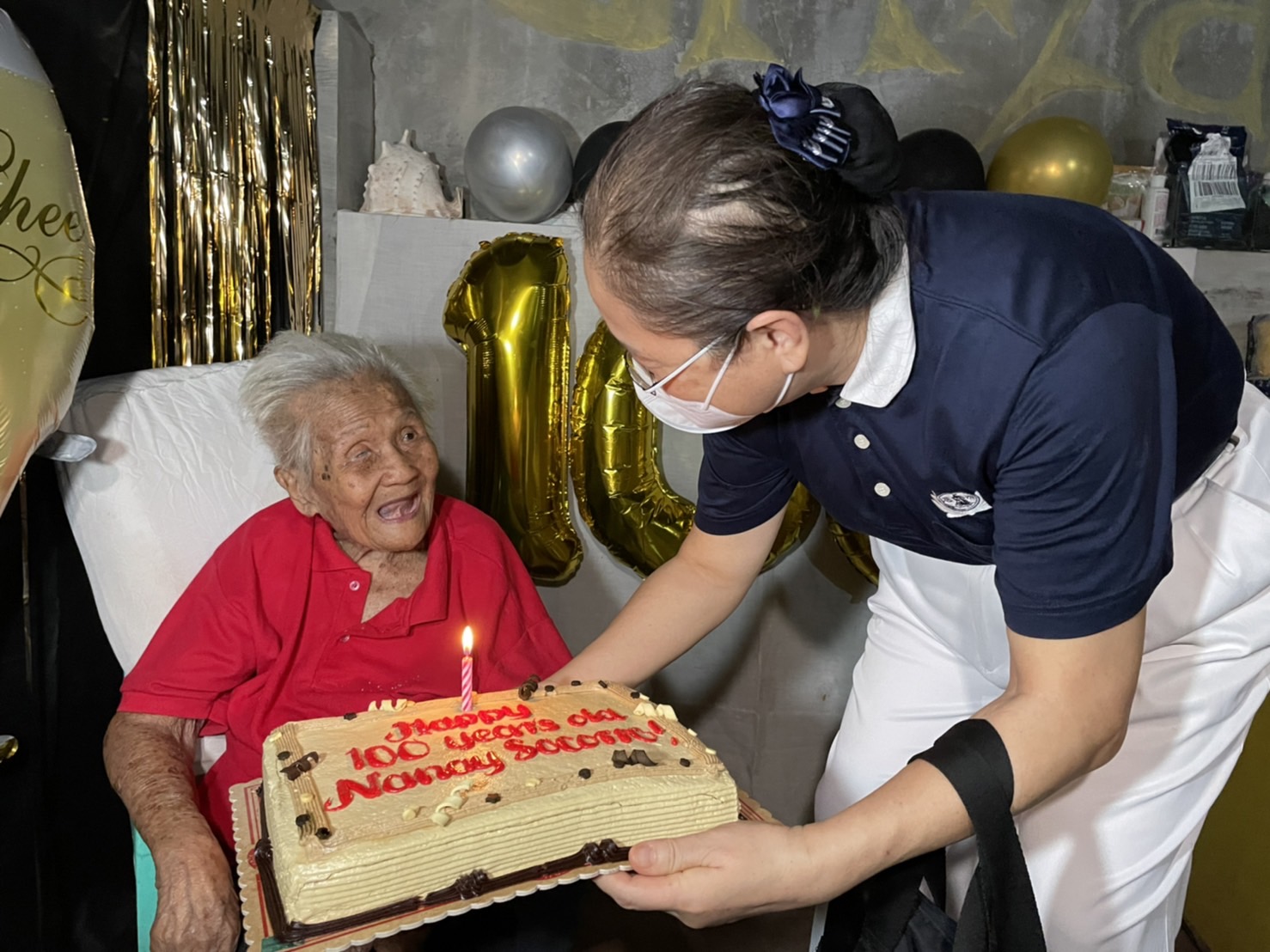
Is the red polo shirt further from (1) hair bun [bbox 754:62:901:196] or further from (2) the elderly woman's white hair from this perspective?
(1) hair bun [bbox 754:62:901:196]

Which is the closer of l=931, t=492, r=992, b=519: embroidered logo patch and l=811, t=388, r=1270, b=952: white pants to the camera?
l=931, t=492, r=992, b=519: embroidered logo patch

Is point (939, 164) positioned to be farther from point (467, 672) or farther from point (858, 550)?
point (467, 672)

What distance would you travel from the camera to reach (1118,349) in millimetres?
1063

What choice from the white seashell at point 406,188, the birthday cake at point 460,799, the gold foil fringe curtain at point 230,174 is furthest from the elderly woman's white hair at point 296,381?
the white seashell at point 406,188

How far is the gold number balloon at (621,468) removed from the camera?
274 centimetres

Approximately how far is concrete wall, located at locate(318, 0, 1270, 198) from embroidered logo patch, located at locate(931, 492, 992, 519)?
1.99m

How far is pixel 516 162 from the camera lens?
103 inches

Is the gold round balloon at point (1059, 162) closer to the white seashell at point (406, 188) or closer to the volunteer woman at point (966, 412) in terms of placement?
the volunteer woman at point (966, 412)

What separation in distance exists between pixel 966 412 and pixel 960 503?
0.56 ft

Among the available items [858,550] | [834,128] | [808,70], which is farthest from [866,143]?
[808,70]

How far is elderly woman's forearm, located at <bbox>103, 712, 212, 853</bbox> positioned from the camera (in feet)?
5.05

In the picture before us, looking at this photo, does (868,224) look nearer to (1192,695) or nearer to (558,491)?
(1192,695)

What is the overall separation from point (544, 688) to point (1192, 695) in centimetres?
96

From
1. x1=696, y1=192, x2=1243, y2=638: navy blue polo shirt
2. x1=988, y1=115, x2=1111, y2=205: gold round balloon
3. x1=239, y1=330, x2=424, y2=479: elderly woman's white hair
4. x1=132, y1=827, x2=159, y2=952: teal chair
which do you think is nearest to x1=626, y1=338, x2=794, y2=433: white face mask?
x1=696, y1=192, x2=1243, y2=638: navy blue polo shirt
